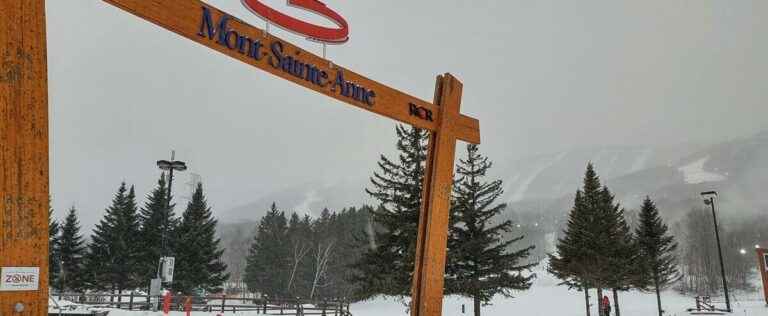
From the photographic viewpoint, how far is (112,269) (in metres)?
41.3

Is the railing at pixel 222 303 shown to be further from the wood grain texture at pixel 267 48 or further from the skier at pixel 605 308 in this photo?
the skier at pixel 605 308

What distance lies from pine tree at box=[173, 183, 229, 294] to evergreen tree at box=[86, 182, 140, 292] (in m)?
4.01

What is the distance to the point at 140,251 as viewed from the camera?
41.5m

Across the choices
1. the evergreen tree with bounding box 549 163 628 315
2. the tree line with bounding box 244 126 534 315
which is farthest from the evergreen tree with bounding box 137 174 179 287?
the evergreen tree with bounding box 549 163 628 315

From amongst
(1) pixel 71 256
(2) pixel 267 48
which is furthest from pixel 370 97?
(1) pixel 71 256

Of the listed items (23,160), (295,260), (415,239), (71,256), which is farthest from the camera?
(295,260)

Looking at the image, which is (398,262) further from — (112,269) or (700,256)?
(700,256)

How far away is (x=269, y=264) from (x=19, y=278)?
57.2 metres

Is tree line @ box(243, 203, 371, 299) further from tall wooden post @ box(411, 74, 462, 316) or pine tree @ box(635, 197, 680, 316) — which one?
tall wooden post @ box(411, 74, 462, 316)

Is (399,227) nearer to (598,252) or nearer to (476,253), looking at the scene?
(476,253)

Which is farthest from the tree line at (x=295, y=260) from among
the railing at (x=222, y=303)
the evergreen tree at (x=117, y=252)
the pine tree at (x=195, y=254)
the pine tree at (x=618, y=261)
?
the pine tree at (x=618, y=261)

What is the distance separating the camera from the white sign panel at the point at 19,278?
184 inches

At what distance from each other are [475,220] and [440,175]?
17336 mm

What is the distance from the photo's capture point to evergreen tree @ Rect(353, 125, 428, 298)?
22734mm
